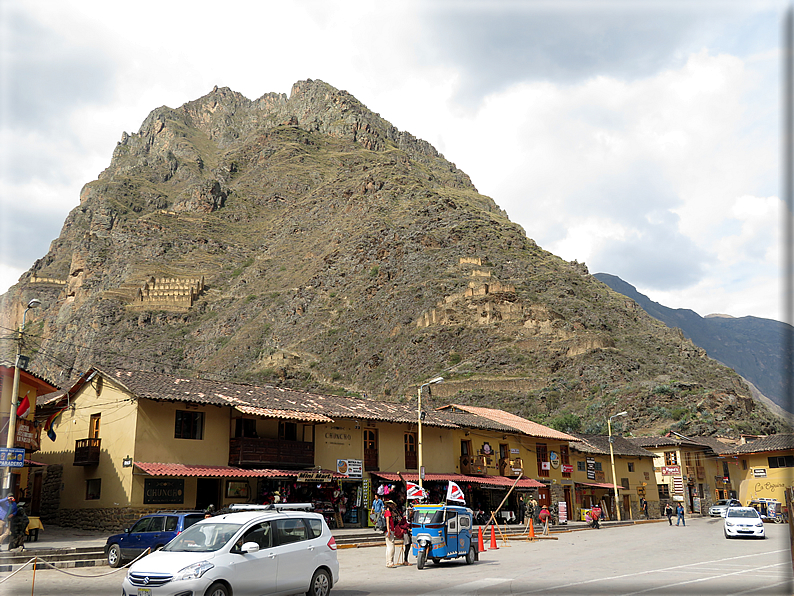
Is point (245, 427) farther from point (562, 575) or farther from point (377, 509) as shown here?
point (562, 575)

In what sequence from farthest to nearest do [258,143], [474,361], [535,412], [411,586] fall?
1. [258,143]
2. [474,361]
3. [535,412]
4. [411,586]

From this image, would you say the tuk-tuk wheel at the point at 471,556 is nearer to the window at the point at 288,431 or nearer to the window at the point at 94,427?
the window at the point at 288,431

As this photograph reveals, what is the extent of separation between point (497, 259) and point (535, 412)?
40.7 metres

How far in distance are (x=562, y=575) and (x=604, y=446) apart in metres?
45.1

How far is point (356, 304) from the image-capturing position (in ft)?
387

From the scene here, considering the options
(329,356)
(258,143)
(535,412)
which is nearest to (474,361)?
(535,412)

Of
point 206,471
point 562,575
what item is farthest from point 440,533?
point 206,471

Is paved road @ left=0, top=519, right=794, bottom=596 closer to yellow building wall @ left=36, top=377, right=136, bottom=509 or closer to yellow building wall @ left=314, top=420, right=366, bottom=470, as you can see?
yellow building wall @ left=314, top=420, right=366, bottom=470

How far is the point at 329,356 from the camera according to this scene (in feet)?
359

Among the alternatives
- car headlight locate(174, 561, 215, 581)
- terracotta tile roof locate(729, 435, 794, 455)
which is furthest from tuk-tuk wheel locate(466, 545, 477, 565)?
terracotta tile roof locate(729, 435, 794, 455)

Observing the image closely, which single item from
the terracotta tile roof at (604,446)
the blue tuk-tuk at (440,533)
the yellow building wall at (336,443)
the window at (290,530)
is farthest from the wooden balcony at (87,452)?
the terracotta tile roof at (604,446)

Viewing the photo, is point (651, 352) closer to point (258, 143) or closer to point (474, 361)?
point (474, 361)

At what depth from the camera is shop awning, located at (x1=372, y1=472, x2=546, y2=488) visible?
117ft

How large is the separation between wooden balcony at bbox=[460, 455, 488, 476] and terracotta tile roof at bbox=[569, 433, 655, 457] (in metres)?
11.8
